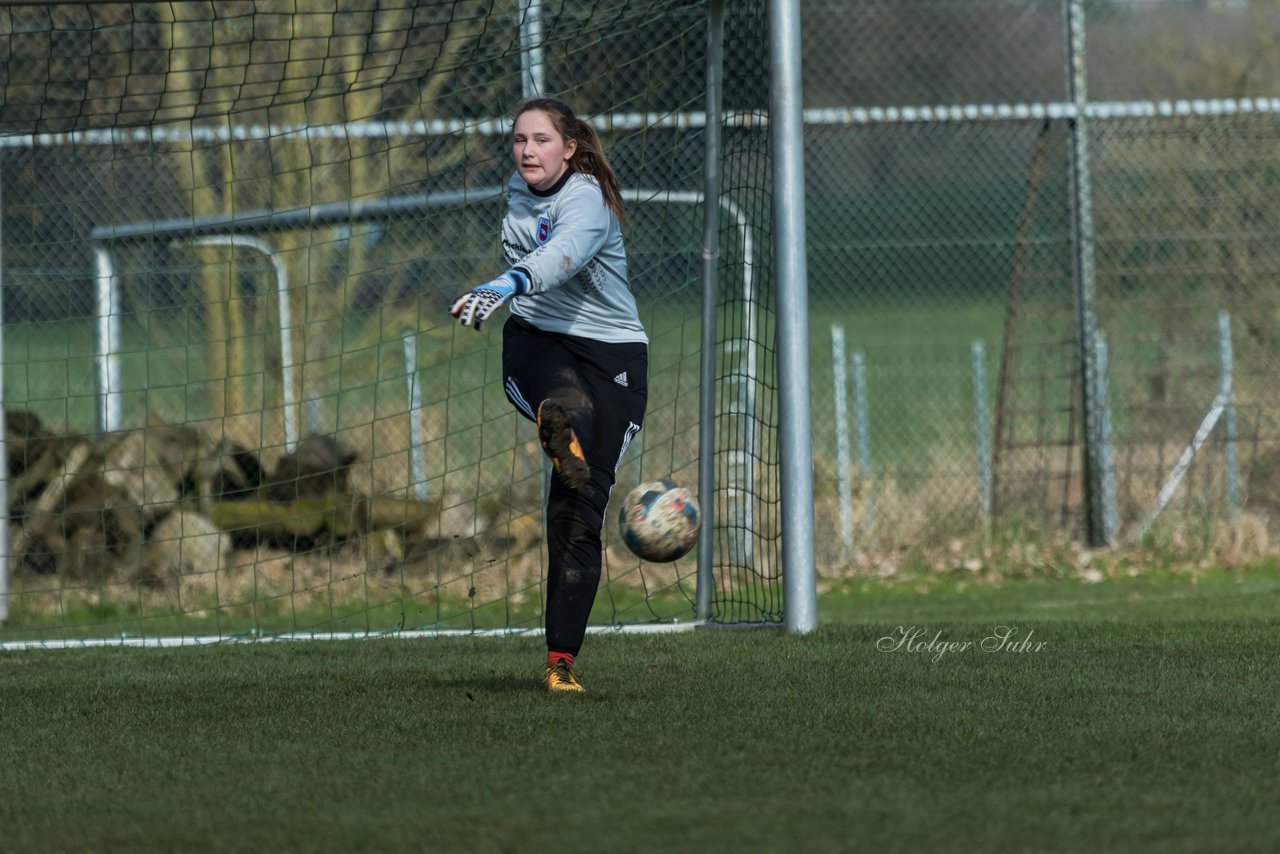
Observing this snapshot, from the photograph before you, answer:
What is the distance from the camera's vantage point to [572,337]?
5.01m

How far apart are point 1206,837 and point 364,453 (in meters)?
8.34

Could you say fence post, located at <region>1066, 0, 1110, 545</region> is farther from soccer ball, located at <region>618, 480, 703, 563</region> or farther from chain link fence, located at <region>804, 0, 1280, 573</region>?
soccer ball, located at <region>618, 480, 703, 563</region>

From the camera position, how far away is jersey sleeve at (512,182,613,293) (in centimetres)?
461

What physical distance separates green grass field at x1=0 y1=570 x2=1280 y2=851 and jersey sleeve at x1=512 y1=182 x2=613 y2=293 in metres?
1.26

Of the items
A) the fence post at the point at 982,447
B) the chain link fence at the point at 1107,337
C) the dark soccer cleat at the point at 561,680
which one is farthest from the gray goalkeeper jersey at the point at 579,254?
the fence post at the point at 982,447

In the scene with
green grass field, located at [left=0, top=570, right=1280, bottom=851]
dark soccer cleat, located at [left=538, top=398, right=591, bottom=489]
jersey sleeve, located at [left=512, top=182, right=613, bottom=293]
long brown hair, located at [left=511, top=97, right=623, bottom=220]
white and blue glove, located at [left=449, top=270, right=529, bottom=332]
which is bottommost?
green grass field, located at [left=0, top=570, right=1280, bottom=851]

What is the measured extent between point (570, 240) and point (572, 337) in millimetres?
385

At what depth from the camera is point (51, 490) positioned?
9.76 meters

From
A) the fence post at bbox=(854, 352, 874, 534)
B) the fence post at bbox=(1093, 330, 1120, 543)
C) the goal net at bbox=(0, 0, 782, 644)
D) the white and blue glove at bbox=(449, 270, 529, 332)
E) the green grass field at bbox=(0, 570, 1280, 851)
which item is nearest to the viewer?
the green grass field at bbox=(0, 570, 1280, 851)

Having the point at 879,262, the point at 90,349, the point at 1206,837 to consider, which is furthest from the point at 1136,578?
the point at 90,349

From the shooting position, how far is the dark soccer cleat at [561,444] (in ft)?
15.1

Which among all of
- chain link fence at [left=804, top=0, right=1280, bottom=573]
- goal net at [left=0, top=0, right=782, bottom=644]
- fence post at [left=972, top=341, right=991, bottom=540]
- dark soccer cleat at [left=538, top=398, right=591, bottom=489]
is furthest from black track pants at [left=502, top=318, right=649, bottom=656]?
fence post at [left=972, top=341, right=991, bottom=540]

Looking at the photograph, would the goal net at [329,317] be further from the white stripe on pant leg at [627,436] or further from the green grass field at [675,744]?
the white stripe on pant leg at [627,436]

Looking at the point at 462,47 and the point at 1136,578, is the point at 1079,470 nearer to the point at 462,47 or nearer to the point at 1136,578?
the point at 1136,578
